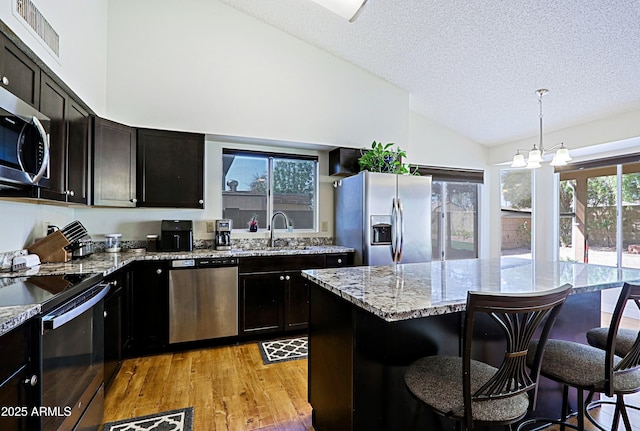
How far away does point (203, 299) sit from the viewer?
310cm

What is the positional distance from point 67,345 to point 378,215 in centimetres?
287

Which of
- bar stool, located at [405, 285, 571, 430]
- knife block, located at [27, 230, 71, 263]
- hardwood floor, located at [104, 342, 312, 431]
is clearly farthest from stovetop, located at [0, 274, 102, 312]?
bar stool, located at [405, 285, 571, 430]

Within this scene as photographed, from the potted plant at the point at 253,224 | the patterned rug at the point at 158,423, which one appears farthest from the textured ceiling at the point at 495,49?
the patterned rug at the point at 158,423

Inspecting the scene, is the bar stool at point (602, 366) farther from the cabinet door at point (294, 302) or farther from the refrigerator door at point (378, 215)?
the cabinet door at point (294, 302)

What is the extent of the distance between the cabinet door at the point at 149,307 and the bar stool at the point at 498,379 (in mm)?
2503

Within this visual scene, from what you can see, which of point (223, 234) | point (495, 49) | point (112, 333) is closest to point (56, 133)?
point (112, 333)

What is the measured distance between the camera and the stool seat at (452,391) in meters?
1.15

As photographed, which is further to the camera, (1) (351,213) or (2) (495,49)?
(1) (351,213)

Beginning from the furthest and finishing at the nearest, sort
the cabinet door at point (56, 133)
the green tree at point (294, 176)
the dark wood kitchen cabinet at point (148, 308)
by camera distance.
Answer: the green tree at point (294, 176), the dark wood kitchen cabinet at point (148, 308), the cabinet door at point (56, 133)

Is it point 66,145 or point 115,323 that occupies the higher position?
point 66,145

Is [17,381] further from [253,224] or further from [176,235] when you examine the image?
[253,224]

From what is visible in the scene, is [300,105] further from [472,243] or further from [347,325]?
[472,243]

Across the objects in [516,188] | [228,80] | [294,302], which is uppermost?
[228,80]

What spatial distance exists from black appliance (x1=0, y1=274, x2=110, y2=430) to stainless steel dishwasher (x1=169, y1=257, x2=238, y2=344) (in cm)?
111
